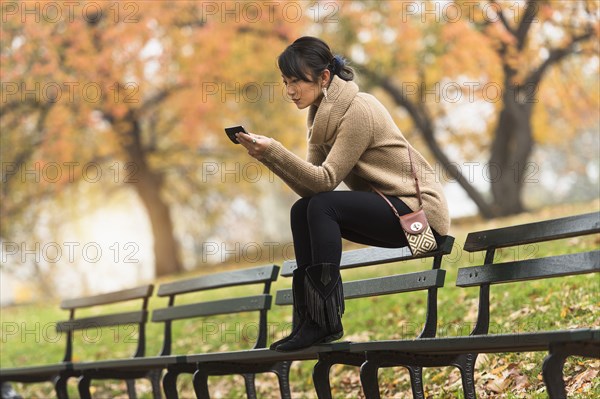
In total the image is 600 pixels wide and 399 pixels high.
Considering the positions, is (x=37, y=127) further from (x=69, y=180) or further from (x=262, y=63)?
(x=262, y=63)

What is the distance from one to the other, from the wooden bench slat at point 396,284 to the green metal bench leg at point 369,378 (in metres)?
0.49

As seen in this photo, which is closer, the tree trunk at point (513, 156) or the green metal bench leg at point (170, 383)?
the green metal bench leg at point (170, 383)

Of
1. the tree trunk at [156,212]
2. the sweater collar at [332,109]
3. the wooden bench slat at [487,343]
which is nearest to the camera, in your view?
the wooden bench slat at [487,343]

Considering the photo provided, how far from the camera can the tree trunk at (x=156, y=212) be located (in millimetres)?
17672

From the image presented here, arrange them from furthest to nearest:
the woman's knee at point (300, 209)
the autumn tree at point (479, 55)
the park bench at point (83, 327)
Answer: the autumn tree at point (479, 55) → the park bench at point (83, 327) → the woman's knee at point (300, 209)

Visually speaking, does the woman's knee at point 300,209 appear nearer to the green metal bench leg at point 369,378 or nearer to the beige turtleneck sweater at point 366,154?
the beige turtleneck sweater at point 366,154

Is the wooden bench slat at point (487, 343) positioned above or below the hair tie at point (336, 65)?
below

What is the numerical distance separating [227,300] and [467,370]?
186 centimetres

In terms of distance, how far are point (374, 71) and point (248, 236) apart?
689 inches

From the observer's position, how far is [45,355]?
32.0ft

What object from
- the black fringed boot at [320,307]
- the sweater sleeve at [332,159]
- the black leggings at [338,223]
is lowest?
the black fringed boot at [320,307]

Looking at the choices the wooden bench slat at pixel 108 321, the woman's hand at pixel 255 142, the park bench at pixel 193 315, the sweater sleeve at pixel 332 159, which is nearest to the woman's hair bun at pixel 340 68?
the sweater sleeve at pixel 332 159

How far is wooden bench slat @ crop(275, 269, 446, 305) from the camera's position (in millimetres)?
4395

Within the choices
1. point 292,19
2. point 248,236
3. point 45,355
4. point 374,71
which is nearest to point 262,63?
point 292,19
